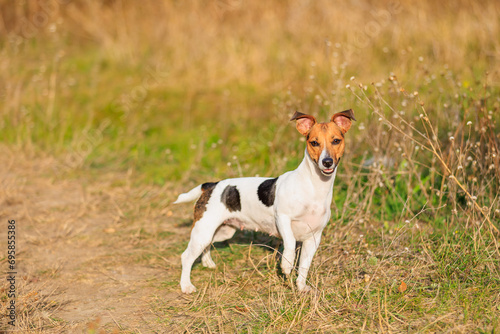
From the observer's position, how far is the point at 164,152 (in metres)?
9.00

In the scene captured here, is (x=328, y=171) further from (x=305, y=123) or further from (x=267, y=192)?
(x=267, y=192)

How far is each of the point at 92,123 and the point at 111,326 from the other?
6.44m

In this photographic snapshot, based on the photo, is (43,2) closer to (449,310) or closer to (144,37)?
(144,37)

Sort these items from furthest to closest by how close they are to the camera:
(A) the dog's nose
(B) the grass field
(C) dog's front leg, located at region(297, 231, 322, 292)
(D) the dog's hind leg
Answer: (D) the dog's hind leg, (C) dog's front leg, located at region(297, 231, 322, 292), (B) the grass field, (A) the dog's nose

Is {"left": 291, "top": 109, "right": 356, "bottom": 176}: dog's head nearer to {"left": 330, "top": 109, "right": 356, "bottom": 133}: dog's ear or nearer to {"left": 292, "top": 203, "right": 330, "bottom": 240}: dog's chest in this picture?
{"left": 330, "top": 109, "right": 356, "bottom": 133}: dog's ear

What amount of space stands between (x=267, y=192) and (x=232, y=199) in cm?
37

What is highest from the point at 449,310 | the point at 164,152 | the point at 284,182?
the point at 284,182

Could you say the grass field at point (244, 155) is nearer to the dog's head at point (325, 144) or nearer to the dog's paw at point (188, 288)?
the dog's paw at point (188, 288)

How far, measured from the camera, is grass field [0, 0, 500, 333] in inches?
178

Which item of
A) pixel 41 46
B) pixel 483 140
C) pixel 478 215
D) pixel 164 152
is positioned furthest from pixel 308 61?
pixel 41 46

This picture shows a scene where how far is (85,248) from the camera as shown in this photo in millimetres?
6008

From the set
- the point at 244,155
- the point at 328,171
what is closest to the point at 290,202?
the point at 328,171

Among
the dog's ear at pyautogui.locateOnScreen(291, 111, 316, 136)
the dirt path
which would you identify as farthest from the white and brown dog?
the dirt path

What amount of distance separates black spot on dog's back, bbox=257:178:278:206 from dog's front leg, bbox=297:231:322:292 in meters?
0.45
